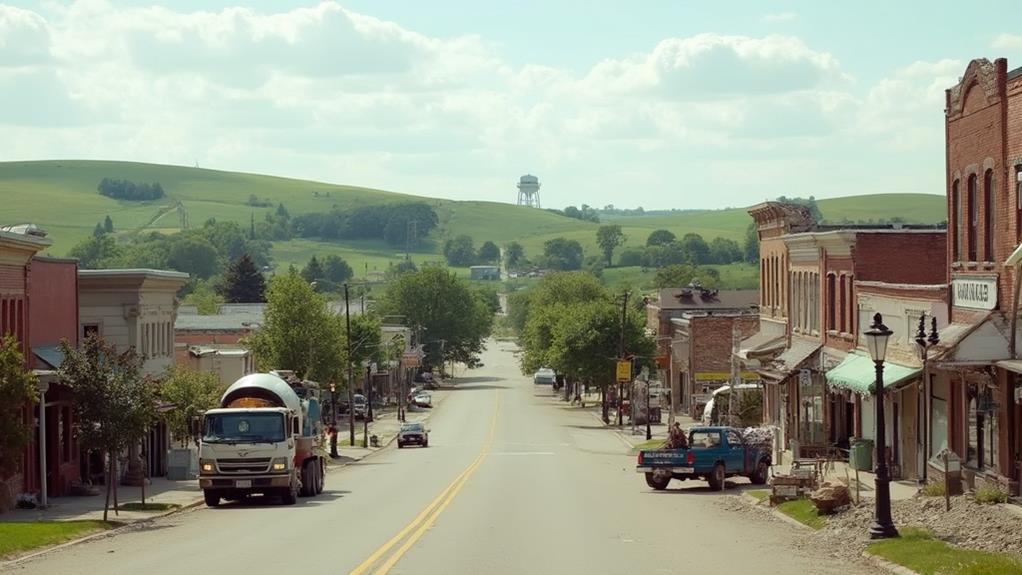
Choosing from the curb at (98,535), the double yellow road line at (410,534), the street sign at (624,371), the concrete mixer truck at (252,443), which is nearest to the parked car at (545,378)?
the street sign at (624,371)

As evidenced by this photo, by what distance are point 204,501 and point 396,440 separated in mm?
45562

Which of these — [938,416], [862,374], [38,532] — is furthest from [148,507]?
[938,416]

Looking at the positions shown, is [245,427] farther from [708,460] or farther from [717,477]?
[717,477]

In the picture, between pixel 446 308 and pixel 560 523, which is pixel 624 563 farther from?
pixel 446 308

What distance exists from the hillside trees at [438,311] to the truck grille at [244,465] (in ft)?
423

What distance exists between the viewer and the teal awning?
125 ft

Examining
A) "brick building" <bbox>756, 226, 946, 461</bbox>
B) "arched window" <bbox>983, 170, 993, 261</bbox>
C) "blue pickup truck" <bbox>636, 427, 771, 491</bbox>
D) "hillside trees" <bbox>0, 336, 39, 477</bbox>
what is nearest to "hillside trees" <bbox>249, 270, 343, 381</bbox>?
"brick building" <bbox>756, 226, 946, 461</bbox>

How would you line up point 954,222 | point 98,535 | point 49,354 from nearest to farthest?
point 98,535
point 954,222
point 49,354

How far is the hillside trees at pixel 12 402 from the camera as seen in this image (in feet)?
108

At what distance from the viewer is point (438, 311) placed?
16875 cm

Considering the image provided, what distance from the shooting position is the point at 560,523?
107ft

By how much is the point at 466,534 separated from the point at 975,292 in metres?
12.6

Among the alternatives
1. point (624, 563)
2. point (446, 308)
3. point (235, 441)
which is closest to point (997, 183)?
point (624, 563)

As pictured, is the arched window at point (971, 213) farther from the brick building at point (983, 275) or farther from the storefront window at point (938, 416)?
the storefront window at point (938, 416)
